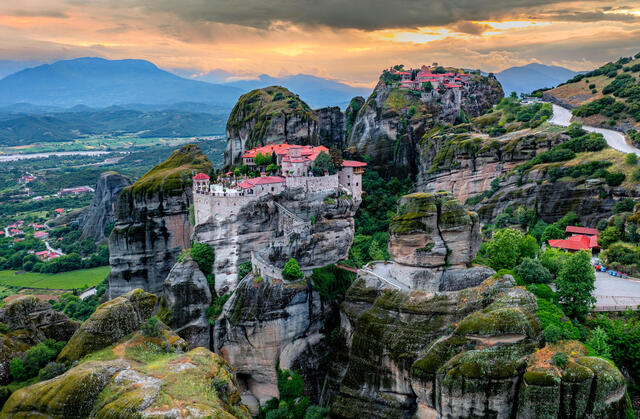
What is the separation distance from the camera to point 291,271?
3778 centimetres

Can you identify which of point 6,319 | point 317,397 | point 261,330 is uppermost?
point 6,319

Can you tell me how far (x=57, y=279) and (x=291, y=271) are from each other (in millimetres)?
56284

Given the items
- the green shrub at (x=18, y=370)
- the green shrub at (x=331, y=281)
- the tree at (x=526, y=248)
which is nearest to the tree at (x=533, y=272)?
the tree at (x=526, y=248)

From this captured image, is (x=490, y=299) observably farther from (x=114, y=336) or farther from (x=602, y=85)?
(x=602, y=85)

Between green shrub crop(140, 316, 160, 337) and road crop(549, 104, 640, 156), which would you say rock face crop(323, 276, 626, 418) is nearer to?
green shrub crop(140, 316, 160, 337)

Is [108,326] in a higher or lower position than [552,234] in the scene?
lower

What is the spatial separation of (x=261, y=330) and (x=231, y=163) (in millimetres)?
31083

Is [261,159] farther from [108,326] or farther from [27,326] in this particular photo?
[27,326]

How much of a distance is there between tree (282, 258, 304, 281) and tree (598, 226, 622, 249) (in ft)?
82.2

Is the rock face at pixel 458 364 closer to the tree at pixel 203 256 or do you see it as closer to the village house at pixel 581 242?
the village house at pixel 581 242

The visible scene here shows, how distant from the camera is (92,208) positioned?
94438mm

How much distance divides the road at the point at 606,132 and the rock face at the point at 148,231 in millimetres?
46844

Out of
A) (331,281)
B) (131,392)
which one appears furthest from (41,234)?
(131,392)

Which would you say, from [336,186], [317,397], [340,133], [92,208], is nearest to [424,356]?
[317,397]
